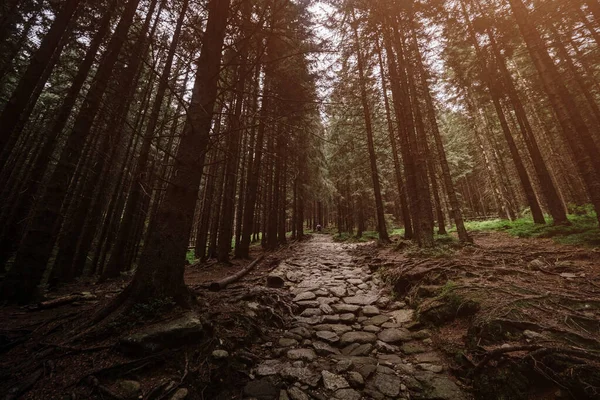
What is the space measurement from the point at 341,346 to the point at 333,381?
1020 millimetres

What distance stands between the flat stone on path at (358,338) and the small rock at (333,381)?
0.98 metres

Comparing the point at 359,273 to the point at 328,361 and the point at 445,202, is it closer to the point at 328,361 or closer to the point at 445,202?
the point at 328,361

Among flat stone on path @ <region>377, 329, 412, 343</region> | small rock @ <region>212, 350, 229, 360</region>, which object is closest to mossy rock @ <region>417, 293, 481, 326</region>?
flat stone on path @ <region>377, 329, 412, 343</region>

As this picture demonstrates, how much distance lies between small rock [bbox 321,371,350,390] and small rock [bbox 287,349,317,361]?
0.45 metres

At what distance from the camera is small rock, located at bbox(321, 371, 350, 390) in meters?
2.79

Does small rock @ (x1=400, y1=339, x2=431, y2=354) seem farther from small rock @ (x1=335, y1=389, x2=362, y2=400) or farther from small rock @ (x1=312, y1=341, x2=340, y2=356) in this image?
small rock @ (x1=335, y1=389, x2=362, y2=400)

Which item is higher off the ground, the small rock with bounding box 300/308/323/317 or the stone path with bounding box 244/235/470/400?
the small rock with bounding box 300/308/323/317

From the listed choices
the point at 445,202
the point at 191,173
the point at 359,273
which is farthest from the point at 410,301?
the point at 445,202

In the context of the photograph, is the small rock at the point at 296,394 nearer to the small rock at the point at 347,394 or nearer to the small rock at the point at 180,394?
the small rock at the point at 347,394

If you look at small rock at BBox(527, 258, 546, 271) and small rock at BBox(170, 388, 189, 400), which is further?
small rock at BBox(527, 258, 546, 271)

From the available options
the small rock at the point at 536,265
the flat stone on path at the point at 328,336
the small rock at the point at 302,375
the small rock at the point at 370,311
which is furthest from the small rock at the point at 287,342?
the small rock at the point at 536,265

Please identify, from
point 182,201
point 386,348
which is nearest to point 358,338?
point 386,348

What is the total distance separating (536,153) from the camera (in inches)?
444

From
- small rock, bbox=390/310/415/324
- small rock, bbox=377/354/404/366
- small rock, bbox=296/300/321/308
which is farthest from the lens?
small rock, bbox=296/300/321/308
